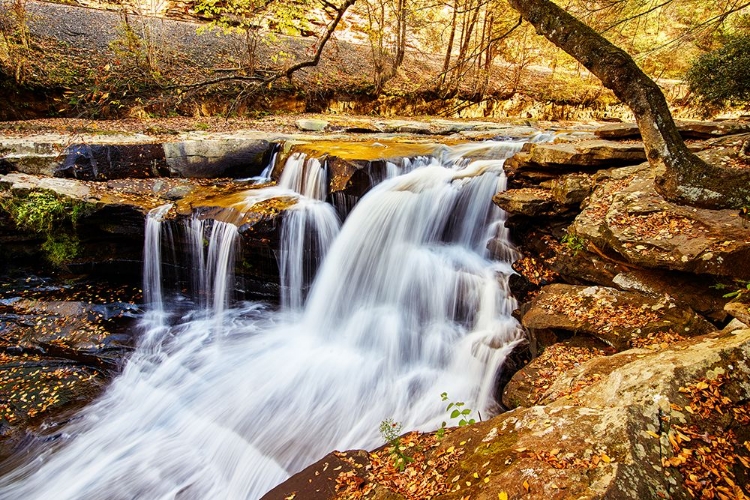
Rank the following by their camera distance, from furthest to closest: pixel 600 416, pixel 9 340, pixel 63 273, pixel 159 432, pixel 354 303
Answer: pixel 63 273, pixel 354 303, pixel 9 340, pixel 159 432, pixel 600 416

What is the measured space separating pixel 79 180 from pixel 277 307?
477 cm

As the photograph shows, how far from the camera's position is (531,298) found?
5.41m

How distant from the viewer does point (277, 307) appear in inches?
292

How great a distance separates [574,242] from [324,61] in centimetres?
1419

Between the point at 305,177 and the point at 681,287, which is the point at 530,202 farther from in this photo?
the point at 305,177

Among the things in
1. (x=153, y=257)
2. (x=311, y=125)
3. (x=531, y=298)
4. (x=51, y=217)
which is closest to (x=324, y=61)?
(x=311, y=125)

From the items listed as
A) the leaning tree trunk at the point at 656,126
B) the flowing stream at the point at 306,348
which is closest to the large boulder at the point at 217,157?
the flowing stream at the point at 306,348

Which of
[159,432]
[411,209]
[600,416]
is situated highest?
[411,209]

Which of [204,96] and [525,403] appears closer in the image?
[525,403]

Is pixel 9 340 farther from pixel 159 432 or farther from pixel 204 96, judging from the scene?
pixel 204 96

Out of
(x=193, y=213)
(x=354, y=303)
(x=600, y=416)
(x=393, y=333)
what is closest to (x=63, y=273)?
(x=193, y=213)

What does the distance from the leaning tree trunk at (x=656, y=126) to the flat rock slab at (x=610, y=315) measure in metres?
1.20

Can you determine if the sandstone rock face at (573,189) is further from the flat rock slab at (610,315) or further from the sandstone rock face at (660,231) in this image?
the flat rock slab at (610,315)

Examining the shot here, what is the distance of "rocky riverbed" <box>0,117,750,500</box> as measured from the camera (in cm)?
221
